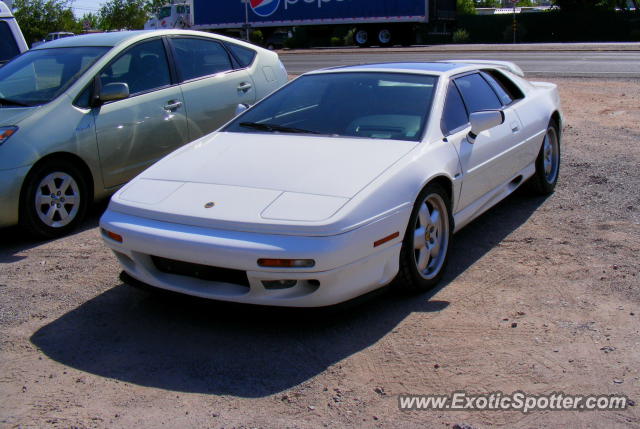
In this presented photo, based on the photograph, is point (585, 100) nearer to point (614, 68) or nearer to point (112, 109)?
point (614, 68)

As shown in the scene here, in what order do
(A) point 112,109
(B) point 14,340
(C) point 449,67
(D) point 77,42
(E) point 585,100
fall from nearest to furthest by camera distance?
(B) point 14,340 < (C) point 449,67 < (A) point 112,109 < (D) point 77,42 < (E) point 585,100

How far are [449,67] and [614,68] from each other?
14137mm

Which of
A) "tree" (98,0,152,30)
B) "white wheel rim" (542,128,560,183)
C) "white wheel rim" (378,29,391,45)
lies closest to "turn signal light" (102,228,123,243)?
"white wheel rim" (542,128,560,183)

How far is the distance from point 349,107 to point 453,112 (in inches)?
28.9

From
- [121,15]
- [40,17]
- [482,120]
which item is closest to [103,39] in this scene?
[482,120]

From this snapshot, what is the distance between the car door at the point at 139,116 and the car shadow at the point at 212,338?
75.3 inches

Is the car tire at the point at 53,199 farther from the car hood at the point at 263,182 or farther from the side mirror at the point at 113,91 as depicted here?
the car hood at the point at 263,182

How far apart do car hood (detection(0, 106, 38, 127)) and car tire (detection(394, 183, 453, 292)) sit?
341 centimetres

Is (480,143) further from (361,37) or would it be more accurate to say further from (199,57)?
(361,37)

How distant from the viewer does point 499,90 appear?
5.94 meters

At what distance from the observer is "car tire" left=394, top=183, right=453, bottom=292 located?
4.20m

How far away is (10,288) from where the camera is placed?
4773 millimetres

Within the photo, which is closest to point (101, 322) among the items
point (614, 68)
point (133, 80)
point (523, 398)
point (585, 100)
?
point (523, 398)

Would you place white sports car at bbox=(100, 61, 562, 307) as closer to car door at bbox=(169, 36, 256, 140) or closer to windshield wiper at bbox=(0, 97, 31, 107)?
car door at bbox=(169, 36, 256, 140)
